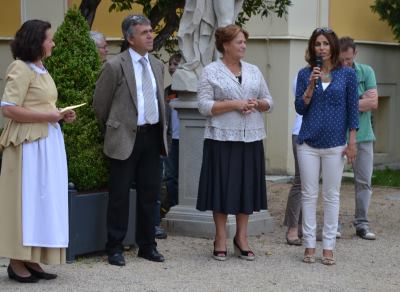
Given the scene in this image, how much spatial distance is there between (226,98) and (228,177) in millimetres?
639

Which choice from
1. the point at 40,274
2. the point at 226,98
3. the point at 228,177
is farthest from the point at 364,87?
the point at 40,274

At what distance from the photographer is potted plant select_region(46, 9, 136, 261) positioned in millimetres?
7578

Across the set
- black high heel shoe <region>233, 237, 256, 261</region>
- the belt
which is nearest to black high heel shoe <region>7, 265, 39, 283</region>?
the belt

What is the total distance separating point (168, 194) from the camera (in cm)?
1001

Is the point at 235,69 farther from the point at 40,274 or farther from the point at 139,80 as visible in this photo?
the point at 40,274

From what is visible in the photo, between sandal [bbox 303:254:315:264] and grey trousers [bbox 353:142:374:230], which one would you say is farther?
grey trousers [bbox 353:142:374:230]

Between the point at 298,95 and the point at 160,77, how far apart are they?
113cm

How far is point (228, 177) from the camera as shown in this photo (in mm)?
7727

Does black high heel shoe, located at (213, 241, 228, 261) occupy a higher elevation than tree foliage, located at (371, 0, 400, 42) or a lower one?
lower

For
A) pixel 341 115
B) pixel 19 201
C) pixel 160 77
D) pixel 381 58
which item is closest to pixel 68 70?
pixel 160 77

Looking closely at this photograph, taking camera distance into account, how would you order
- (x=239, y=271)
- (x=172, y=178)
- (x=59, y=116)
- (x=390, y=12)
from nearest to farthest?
(x=59, y=116) < (x=239, y=271) < (x=172, y=178) < (x=390, y=12)

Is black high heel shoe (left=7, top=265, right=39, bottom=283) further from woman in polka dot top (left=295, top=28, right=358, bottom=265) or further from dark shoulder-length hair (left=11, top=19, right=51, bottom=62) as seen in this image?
woman in polka dot top (left=295, top=28, right=358, bottom=265)

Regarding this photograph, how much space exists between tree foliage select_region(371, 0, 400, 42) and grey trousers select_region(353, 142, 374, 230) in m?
6.64

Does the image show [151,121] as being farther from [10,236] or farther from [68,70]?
[10,236]
